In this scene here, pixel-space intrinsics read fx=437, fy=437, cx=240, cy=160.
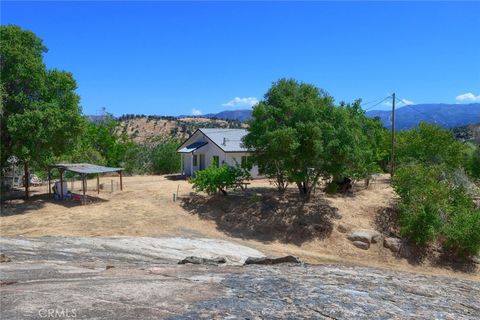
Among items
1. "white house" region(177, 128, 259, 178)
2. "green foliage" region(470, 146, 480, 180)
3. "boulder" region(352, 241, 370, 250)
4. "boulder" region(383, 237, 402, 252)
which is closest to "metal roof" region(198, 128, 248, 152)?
"white house" region(177, 128, 259, 178)

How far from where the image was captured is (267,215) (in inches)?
938

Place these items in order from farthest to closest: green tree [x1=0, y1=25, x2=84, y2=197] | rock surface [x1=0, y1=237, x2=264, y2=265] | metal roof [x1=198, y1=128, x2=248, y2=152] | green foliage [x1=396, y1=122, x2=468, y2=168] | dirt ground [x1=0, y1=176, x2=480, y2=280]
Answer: metal roof [x1=198, y1=128, x2=248, y2=152], green foliage [x1=396, y1=122, x2=468, y2=168], green tree [x1=0, y1=25, x2=84, y2=197], dirt ground [x1=0, y1=176, x2=480, y2=280], rock surface [x1=0, y1=237, x2=264, y2=265]

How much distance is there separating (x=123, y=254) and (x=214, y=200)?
12.0m

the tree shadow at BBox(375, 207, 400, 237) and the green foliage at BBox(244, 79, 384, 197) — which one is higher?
the green foliage at BBox(244, 79, 384, 197)

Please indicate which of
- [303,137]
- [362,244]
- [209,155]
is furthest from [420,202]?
[209,155]

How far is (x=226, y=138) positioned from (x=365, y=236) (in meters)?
17.8

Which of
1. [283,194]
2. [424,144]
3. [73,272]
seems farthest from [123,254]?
[424,144]

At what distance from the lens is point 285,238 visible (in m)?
21.9

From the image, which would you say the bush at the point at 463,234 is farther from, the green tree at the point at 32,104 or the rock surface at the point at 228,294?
the green tree at the point at 32,104

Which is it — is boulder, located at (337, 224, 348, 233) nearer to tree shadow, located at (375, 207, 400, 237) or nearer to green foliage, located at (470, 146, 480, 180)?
tree shadow, located at (375, 207, 400, 237)

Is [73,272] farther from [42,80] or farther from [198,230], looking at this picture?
[42,80]

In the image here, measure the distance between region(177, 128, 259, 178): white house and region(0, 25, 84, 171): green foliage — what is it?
42.7 feet

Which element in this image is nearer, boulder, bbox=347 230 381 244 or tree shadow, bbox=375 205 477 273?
tree shadow, bbox=375 205 477 273

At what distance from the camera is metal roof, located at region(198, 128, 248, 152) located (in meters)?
34.9
